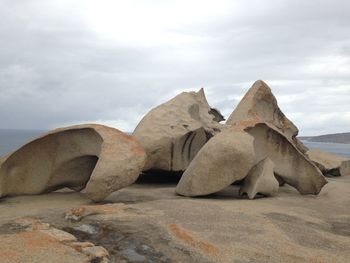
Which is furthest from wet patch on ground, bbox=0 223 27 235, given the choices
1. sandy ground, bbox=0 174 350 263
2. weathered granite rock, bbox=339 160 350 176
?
weathered granite rock, bbox=339 160 350 176

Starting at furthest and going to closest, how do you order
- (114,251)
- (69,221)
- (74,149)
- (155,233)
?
(74,149) < (69,221) < (155,233) < (114,251)

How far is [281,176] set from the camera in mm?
9422

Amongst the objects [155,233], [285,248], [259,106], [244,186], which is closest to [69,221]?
[155,233]

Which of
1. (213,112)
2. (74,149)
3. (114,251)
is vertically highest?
(213,112)

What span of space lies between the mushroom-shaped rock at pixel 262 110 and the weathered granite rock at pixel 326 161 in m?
1.37

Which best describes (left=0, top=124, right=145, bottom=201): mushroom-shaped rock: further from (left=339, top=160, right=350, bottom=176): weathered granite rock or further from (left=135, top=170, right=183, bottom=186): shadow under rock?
(left=339, top=160, right=350, bottom=176): weathered granite rock

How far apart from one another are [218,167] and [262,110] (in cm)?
471

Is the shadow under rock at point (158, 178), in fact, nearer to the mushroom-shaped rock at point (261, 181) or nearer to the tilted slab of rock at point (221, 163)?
the tilted slab of rock at point (221, 163)

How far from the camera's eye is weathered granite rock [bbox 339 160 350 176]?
1403 cm

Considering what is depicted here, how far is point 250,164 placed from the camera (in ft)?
26.5

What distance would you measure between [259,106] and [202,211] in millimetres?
6177

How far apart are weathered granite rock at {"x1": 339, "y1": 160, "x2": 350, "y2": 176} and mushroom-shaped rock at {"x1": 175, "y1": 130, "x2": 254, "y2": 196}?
22.6ft

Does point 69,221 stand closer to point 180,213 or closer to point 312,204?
point 180,213

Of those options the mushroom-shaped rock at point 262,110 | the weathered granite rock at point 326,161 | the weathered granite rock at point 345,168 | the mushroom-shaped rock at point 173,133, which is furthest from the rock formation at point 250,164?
the weathered granite rock at point 345,168
